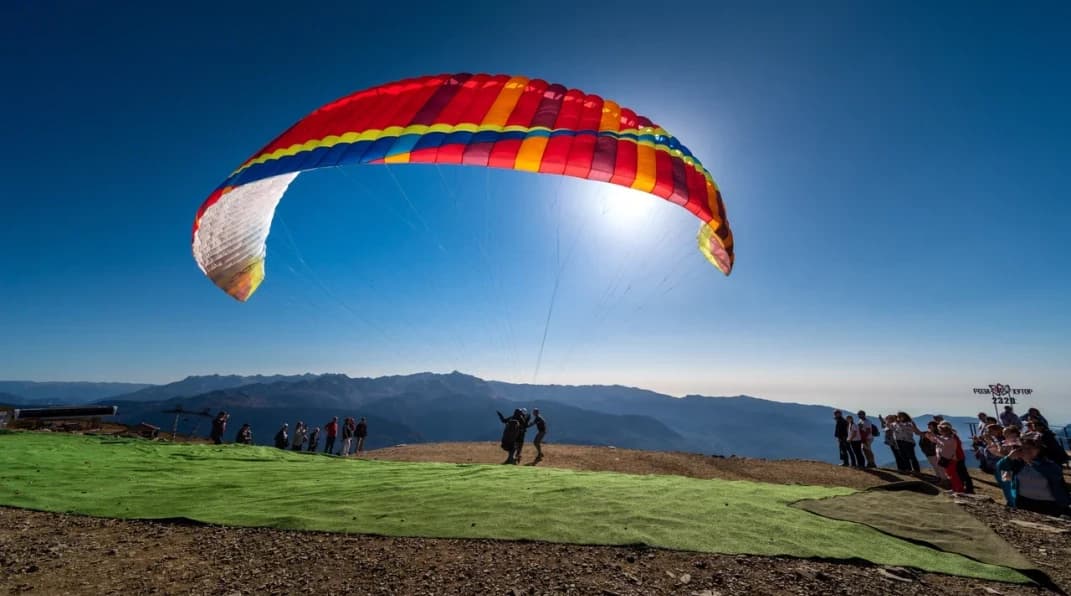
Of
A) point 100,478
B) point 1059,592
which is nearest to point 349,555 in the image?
point 100,478

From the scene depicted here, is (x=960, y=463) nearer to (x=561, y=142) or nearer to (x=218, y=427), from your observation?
(x=561, y=142)

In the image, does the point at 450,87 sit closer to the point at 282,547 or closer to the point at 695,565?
the point at 282,547

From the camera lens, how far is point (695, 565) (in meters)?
4.54

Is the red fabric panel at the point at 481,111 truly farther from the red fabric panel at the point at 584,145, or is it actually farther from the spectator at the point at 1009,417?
the spectator at the point at 1009,417

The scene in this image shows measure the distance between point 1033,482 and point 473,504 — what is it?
367 inches

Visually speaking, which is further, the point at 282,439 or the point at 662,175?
the point at 282,439

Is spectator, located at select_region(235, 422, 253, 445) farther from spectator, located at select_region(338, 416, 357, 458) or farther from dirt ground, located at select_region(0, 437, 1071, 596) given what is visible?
dirt ground, located at select_region(0, 437, 1071, 596)

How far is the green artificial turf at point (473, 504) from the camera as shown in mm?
5109

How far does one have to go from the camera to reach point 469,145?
7875 millimetres

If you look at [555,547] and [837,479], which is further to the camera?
[837,479]

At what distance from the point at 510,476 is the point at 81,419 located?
24.1 m

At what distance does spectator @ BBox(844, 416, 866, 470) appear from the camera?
47.7 ft

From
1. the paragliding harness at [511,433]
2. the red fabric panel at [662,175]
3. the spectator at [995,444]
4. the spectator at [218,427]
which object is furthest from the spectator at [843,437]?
the spectator at [218,427]

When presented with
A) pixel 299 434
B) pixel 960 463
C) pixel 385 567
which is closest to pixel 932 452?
pixel 960 463
